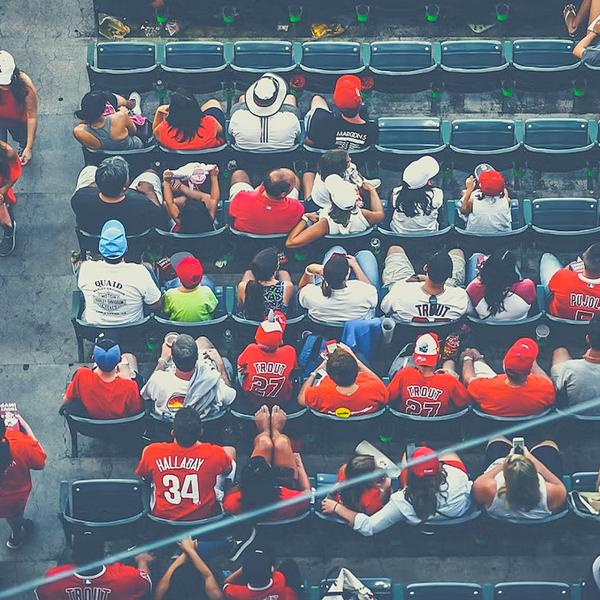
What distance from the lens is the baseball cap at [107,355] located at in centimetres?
815

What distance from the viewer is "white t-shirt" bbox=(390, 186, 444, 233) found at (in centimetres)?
942

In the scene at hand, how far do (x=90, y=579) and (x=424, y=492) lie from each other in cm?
220

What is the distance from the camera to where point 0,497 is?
805 cm

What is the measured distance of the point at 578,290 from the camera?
8.88m

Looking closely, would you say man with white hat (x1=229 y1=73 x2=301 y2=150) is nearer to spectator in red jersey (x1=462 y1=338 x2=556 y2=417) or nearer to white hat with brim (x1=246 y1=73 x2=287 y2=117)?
white hat with brim (x1=246 y1=73 x2=287 y2=117)

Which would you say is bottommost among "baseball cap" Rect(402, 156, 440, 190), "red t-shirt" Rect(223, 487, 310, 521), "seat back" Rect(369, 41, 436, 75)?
"red t-shirt" Rect(223, 487, 310, 521)

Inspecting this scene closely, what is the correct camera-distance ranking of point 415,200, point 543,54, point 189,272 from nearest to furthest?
1. point 189,272
2. point 415,200
3. point 543,54

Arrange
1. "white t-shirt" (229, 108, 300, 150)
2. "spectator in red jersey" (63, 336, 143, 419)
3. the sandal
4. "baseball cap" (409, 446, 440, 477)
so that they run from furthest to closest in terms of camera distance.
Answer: the sandal → "white t-shirt" (229, 108, 300, 150) → "spectator in red jersey" (63, 336, 143, 419) → "baseball cap" (409, 446, 440, 477)

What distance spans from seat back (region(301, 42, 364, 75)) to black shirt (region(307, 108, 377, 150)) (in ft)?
2.56

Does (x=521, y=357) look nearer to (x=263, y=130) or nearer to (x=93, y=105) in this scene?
(x=263, y=130)

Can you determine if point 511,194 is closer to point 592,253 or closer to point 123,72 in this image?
point 592,253

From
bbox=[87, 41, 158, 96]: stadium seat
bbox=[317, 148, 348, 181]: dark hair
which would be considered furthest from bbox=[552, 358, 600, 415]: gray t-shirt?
bbox=[87, 41, 158, 96]: stadium seat

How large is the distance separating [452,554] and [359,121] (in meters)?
3.60

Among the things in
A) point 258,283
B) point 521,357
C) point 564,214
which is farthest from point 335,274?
point 564,214
